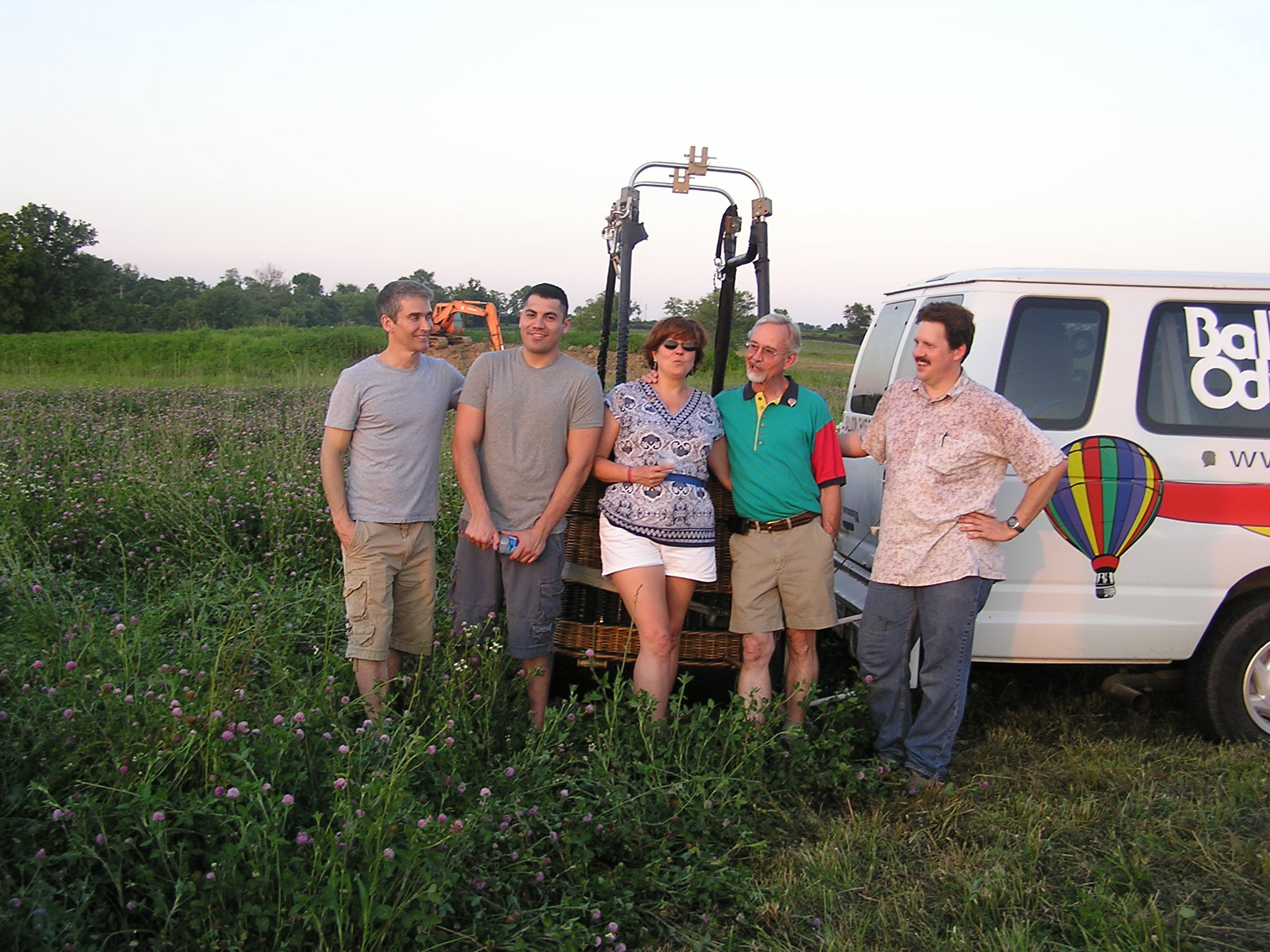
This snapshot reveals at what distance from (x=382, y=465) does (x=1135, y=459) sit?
3.04 meters

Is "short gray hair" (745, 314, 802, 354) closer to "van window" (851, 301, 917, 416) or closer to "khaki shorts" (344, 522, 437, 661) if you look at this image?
"van window" (851, 301, 917, 416)

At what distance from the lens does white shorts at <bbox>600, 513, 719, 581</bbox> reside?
3.78m

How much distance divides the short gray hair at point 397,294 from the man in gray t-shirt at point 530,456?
13.7 inches

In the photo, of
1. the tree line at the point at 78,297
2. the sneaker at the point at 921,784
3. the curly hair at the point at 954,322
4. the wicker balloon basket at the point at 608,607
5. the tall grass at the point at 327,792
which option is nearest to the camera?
Result: the tall grass at the point at 327,792

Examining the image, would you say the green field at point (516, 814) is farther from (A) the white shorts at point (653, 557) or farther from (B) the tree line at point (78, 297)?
(B) the tree line at point (78, 297)

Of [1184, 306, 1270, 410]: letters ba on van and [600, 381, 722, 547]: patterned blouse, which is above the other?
[1184, 306, 1270, 410]: letters ba on van

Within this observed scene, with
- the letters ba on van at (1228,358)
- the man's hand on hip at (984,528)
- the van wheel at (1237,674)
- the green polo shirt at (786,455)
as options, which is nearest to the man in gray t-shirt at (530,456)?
the green polo shirt at (786,455)

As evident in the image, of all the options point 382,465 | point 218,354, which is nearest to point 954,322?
point 382,465

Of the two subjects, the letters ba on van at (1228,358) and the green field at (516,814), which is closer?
the green field at (516,814)

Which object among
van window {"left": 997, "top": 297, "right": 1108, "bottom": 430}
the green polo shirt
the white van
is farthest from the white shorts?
van window {"left": 997, "top": 297, "right": 1108, "bottom": 430}

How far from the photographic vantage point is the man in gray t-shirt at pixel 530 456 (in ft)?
12.6

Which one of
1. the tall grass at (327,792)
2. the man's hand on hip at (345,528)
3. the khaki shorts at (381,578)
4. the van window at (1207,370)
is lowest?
the tall grass at (327,792)

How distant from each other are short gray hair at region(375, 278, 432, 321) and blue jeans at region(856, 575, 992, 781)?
6.99 ft

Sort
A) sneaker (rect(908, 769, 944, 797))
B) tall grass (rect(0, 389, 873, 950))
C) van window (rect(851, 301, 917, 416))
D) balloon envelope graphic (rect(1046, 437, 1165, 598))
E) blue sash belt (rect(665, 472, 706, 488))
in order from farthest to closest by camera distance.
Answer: van window (rect(851, 301, 917, 416)), balloon envelope graphic (rect(1046, 437, 1165, 598)), blue sash belt (rect(665, 472, 706, 488)), sneaker (rect(908, 769, 944, 797)), tall grass (rect(0, 389, 873, 950))
